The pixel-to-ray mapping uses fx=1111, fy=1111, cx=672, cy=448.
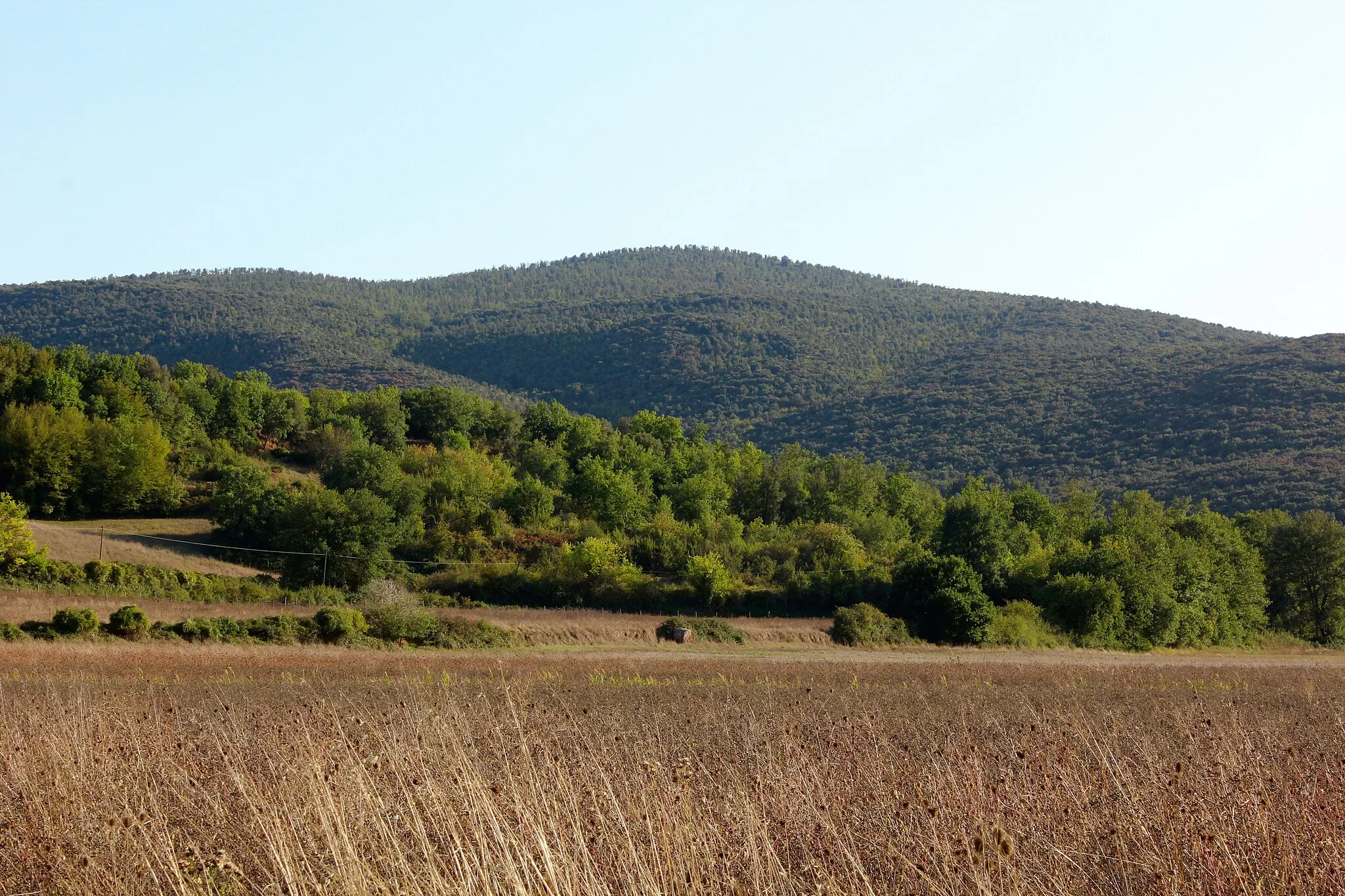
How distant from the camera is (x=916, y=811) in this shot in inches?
323

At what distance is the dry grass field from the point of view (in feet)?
20.4

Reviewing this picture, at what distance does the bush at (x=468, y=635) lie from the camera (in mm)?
41781

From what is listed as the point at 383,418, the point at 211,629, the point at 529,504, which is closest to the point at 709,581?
the point at 529,504

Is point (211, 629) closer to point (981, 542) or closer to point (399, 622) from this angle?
point (399, 622)

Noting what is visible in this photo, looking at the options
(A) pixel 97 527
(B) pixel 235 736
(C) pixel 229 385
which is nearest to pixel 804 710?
(B) pixel 235 736

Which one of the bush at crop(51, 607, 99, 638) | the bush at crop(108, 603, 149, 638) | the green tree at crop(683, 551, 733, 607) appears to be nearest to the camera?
the bush at crop(51, 607, 99, 638)

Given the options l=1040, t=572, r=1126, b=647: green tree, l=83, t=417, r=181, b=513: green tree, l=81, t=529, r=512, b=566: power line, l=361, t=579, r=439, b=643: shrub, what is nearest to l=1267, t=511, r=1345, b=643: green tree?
l=1040, t=572, r=1126, b=647: green tree

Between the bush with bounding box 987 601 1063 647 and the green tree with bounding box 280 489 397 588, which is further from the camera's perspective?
the green tree with bounding box 280 489 397 588

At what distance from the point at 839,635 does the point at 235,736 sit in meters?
44.5

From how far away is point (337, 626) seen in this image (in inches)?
1591

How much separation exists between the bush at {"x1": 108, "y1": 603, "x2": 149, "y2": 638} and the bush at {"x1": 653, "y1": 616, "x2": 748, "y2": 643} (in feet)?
74.4

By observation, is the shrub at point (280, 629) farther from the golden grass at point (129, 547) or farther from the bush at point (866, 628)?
the bush at point (866, 628)

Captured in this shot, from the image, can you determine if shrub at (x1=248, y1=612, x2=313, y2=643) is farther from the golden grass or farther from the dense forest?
the golden grass

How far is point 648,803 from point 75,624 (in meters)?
33.7
